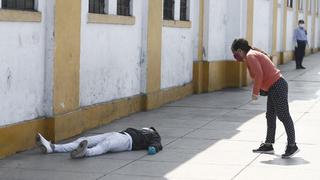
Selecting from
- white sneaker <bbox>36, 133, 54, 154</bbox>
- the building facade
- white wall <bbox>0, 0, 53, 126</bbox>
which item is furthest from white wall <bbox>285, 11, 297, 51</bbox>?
white sneaker <bbox>36, 133, 54, 154</bbox>

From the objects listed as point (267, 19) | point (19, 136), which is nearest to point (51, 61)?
point (19, 136)

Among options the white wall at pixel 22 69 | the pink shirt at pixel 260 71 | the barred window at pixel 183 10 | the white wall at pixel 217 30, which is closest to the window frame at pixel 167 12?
the barred window at pixel 183 10

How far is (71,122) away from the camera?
1049 cm

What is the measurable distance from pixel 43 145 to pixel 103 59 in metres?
2.90

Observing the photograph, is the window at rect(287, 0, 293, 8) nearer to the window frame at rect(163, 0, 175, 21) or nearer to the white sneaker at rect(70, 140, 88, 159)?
the window frame at rect(163, 0, 175, 21)

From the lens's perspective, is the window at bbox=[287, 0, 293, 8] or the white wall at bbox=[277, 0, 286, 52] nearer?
the white wall at bbox=[277, 0, 286, 52]

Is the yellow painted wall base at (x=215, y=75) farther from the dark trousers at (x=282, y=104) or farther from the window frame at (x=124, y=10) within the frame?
the dark trousers at (x=282, y=104)

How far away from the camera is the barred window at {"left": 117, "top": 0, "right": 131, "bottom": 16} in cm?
1262

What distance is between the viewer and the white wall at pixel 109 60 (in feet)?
36.3

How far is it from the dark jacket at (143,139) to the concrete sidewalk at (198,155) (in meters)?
0.12

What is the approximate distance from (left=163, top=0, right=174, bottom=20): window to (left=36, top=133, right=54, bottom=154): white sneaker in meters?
6.33

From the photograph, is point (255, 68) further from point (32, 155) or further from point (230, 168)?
point (32, 155)

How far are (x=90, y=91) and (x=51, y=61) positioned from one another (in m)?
1.50

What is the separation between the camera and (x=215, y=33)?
17.9 metres
